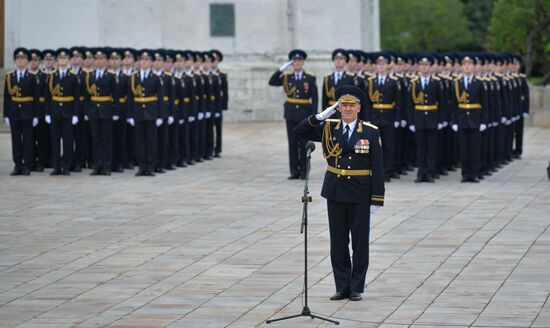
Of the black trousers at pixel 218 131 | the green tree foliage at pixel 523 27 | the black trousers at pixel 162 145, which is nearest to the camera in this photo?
the black trousers at pixel 162 145

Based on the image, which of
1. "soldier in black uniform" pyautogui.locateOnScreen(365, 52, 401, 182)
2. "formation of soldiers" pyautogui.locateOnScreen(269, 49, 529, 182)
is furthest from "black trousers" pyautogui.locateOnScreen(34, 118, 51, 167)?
"soldier in black uniform" pyautogui.locateOnScreen(365, 52, 401, 182)

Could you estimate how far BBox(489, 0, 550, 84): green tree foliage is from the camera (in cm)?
3625

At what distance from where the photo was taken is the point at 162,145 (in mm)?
21844

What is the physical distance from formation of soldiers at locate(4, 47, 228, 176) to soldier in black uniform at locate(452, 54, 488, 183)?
4.55m

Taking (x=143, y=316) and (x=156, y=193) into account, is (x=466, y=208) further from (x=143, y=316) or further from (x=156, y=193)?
(x=143, y=316)

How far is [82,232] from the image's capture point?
15.3m

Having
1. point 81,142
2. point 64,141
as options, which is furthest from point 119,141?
point 64,141

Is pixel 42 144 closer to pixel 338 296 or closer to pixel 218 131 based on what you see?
pixel 218 131

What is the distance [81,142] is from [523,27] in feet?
59.9

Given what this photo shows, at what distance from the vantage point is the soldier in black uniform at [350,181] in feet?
36.8

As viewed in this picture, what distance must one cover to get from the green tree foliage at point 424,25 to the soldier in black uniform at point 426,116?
33517 mm

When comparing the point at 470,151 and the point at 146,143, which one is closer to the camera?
the point at 470,151

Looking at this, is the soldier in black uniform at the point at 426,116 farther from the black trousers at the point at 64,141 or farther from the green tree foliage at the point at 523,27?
the green tree foliage at the point at 523,27

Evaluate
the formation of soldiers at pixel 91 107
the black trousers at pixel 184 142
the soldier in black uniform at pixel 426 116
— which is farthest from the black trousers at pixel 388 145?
the black trousers at pixel 184 142
